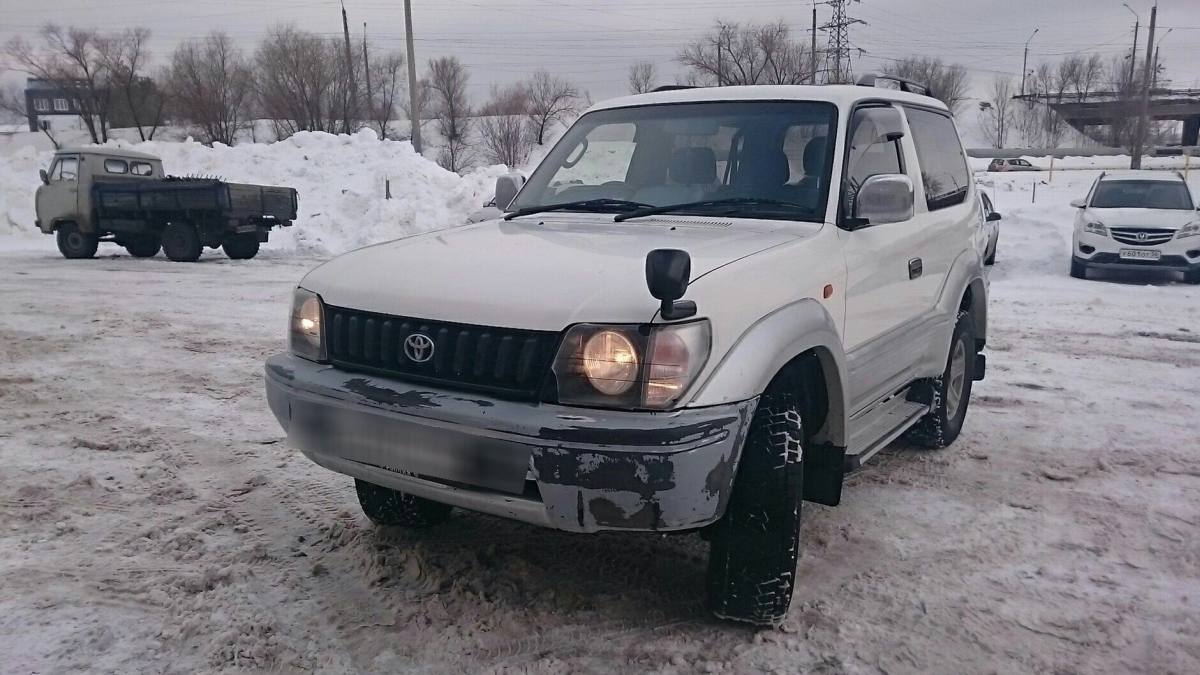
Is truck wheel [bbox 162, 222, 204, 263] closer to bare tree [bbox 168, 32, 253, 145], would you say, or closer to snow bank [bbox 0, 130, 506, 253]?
snow bank [bbox 0, 130, 506, 253]

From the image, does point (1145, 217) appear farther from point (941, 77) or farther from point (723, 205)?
point (941, 77)

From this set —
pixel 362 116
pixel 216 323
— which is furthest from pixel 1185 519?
pixel 362 116

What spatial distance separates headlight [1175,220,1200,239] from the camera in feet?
39.9

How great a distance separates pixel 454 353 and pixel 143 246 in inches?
649

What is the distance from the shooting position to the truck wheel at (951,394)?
479 centimetres

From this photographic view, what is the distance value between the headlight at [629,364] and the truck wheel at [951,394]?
→ 2.49 meters

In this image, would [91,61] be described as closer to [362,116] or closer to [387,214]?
[362,116]

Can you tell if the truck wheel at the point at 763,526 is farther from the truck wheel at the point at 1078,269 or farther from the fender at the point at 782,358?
the truck wheel at the point at 1078,269

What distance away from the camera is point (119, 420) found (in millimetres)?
5277

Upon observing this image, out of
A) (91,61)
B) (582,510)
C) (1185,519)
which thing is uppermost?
(91,61)

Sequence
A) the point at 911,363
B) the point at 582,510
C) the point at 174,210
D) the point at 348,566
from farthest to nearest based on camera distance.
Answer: the point at 174,210 → the point at 911,363 → the point at 348,566 → the point at 582,510

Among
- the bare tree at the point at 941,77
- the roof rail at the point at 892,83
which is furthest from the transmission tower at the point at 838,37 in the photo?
the roof rail at the point at 892,83

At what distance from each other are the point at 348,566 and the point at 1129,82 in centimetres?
6111

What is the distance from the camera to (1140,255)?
1227cm
